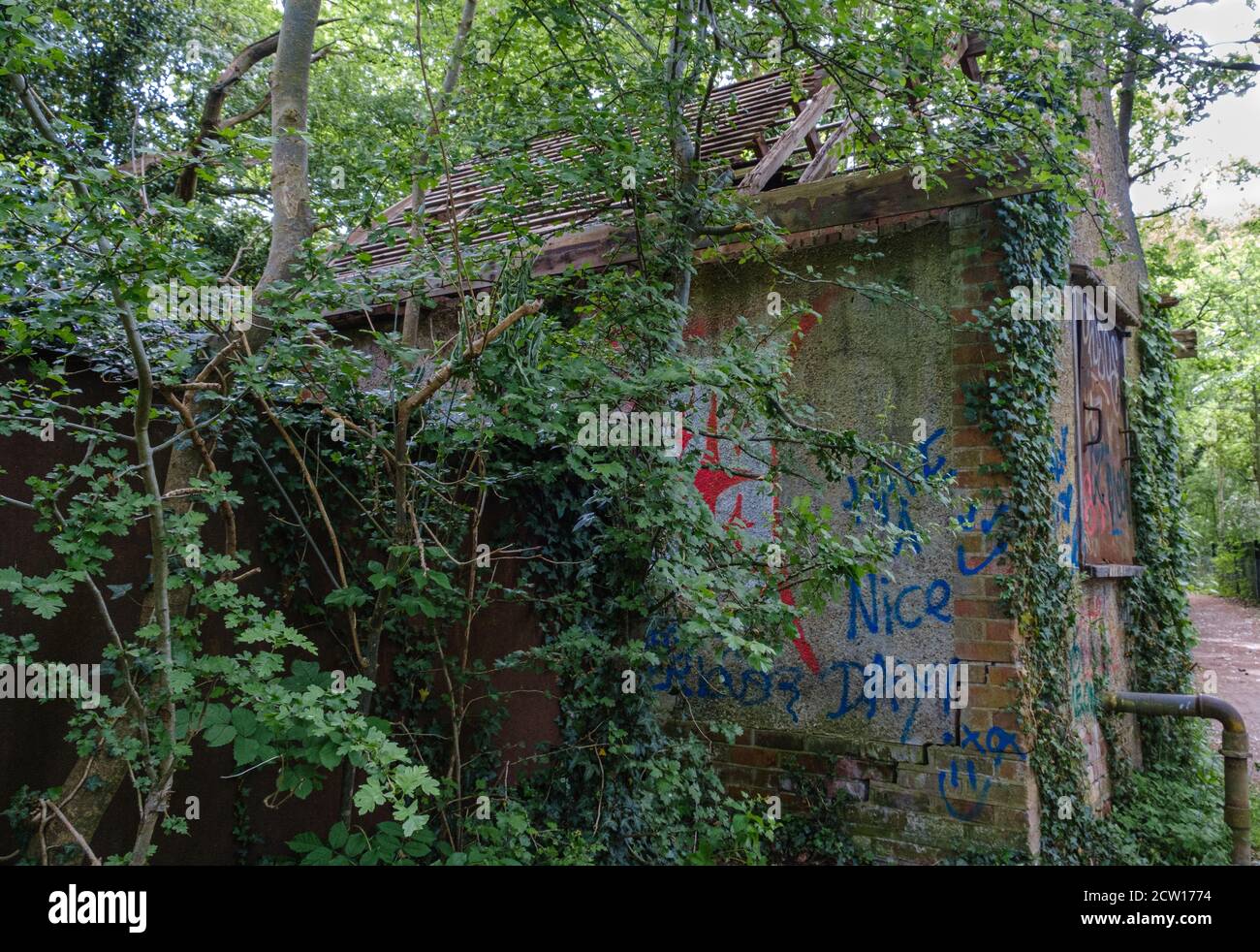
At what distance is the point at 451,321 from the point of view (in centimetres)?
643

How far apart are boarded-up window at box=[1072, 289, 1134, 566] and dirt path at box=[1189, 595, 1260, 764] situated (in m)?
2.02

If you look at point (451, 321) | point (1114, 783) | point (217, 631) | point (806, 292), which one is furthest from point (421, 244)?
point (1114, 783)

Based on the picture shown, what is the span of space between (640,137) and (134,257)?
Result: 2412 mm

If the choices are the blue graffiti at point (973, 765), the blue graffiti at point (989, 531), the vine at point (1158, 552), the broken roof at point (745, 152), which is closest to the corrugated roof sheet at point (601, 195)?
the broken roof at point (745, 152)

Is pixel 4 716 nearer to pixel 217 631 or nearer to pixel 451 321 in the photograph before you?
pixel 217 631

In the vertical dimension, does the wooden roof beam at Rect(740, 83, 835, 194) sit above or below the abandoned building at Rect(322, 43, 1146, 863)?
above

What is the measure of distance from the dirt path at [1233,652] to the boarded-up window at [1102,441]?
202 cm

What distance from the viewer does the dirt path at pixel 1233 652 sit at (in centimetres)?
944

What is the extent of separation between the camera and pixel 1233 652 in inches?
546

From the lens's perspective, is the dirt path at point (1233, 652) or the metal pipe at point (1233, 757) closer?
the metal pipe at point (1233, 757)

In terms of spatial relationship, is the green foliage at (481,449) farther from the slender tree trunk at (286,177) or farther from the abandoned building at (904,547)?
the abandoned building at (904,547)

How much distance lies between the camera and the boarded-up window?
5.59m

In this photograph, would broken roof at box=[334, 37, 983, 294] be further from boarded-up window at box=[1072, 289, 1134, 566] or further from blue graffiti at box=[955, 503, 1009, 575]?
blue graffiti at box=[955, 503, 1009, 575]

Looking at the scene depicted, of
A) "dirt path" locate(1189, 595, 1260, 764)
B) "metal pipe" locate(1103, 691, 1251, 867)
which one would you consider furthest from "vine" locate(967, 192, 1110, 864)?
"dirt path" locate(1189, 595, 1260, 764)
